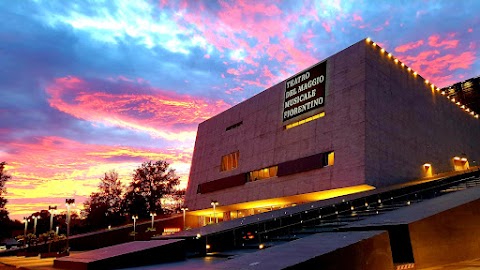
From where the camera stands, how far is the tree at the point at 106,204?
230 ft

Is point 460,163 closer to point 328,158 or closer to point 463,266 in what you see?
point 328,158

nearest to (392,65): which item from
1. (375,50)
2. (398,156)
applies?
(375,50)

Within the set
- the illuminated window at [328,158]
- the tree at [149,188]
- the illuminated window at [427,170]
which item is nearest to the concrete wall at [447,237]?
the illuminated window at [328,158]

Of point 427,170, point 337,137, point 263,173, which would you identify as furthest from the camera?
point 263,173

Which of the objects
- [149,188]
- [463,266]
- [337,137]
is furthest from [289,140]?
[149,188]

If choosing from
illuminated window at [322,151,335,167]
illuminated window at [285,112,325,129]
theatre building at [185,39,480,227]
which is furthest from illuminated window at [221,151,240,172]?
illuminated window at [322,151,335,167]

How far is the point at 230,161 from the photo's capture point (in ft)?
143

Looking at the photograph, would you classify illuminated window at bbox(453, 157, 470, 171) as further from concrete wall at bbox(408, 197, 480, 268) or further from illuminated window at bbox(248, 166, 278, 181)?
concrete wall at bbox(408, 197, 480, 268)

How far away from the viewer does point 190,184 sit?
5000cm

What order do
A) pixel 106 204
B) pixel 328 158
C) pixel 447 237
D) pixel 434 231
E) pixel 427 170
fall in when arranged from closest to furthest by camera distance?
1. pixel 434 231
2. pixel 447 237
3. pixel 328 158
4. pixel 427 170
5. pixel 106 204

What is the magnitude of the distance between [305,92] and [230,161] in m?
13.4

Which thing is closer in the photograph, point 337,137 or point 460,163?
point 337,137

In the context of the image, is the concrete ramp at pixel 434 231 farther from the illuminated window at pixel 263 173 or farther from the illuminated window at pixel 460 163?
the illuminated window at pixel 460 163

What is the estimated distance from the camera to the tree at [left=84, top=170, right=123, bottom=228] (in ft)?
230
